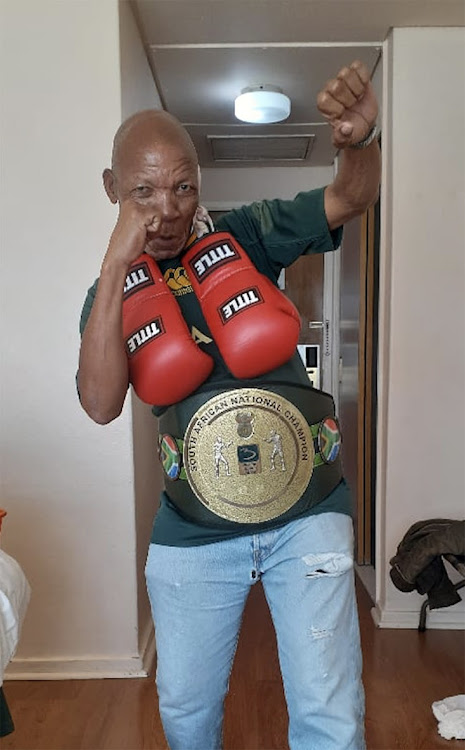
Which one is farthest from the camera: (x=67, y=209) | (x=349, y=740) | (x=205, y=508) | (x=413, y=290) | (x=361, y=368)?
(x=361, y=368)

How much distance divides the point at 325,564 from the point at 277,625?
0.14 meters

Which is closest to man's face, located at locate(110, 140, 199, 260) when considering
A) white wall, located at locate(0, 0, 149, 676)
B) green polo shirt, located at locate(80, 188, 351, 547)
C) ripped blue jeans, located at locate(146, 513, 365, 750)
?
green polo shirt, located at locate(80, 188, 351, 547)

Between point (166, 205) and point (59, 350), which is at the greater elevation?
point (166, 205)

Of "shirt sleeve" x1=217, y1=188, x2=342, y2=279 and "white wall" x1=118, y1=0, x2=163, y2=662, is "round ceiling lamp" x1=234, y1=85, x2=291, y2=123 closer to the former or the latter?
"white wall" x1=118, y1=0, x2=163, y2=662

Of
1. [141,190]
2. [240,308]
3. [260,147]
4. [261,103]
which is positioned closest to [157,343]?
[240,308]

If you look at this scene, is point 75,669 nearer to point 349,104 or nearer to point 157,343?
point 157,343

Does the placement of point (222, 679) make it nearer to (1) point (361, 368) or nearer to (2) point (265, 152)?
(1) point (361, 368)

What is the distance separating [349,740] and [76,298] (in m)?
1.61

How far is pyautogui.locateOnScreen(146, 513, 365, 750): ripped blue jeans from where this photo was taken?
44.3 inches

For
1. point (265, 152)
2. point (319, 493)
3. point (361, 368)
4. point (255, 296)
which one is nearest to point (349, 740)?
point (319, 493)

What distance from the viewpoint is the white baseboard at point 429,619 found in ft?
9.16

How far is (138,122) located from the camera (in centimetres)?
121

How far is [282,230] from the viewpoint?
1262 mm

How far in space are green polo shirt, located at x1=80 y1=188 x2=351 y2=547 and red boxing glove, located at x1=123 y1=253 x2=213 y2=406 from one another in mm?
43
